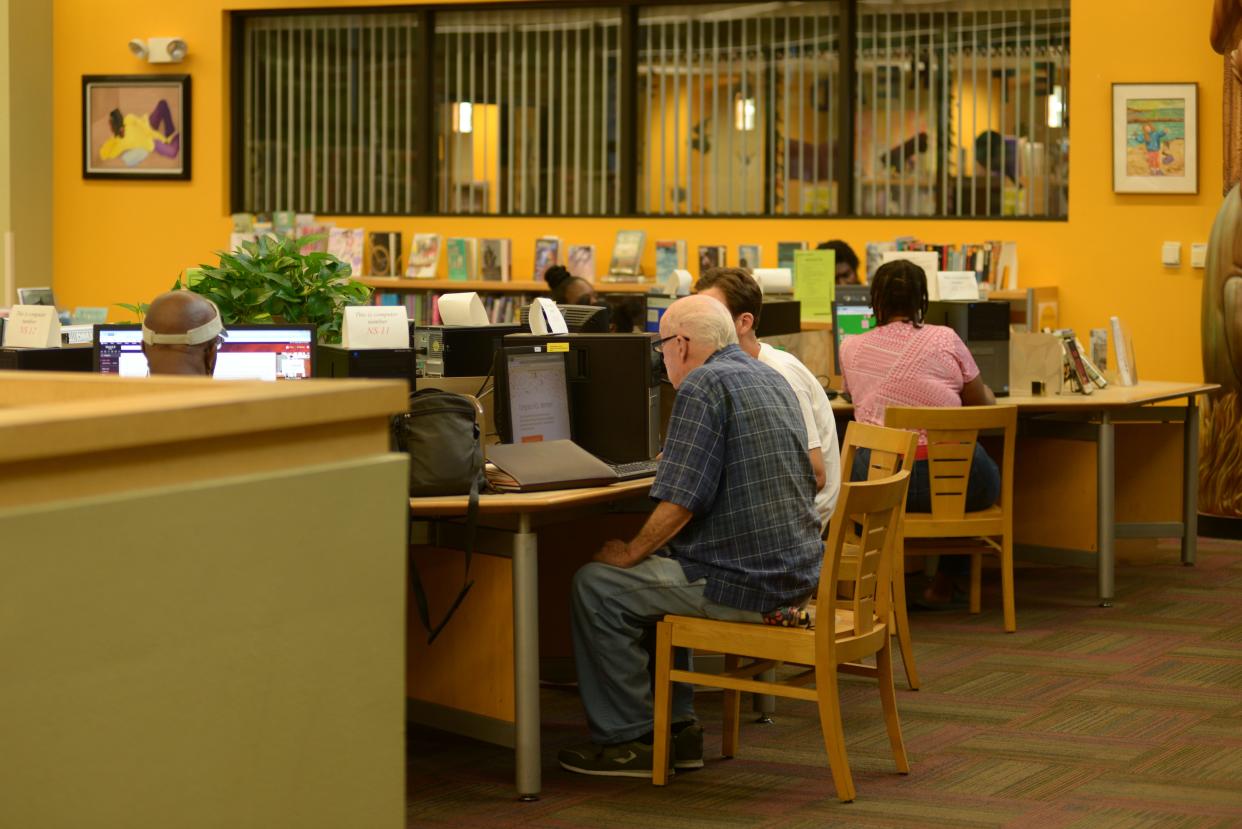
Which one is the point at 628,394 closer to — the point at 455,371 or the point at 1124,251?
the point at 455,371

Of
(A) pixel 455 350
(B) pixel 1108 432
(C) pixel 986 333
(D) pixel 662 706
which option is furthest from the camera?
(C) pixel 986 333

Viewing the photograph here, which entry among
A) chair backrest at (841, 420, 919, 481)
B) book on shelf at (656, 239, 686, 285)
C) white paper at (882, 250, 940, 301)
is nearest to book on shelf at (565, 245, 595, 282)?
book on shelf at (656, 239, 686, 285)

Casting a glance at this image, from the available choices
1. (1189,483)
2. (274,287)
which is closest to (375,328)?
(274,287)

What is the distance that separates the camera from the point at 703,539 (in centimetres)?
388

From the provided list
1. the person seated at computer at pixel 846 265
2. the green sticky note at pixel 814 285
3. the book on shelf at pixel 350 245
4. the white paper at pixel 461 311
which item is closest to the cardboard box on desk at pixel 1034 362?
the green sticky note at pixel 814 285

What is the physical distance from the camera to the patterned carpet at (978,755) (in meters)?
3.78

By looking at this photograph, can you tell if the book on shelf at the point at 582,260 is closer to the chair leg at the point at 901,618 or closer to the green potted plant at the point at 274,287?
the green potted plant at the point at 274,287

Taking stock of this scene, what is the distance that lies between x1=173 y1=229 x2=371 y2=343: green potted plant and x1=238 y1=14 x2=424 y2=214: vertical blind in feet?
16.2

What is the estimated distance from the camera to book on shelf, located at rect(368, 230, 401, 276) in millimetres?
9797

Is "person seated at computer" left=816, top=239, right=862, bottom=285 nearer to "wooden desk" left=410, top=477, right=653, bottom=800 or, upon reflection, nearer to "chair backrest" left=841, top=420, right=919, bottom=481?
"chair backrest" left=841, top=420, right=919, bottom=481

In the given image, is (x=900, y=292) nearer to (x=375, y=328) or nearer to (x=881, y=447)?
(x=881, y=447)

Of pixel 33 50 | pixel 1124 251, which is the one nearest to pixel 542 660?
pixel 1124 251

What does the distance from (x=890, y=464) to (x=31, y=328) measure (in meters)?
2.75

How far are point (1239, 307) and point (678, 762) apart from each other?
437 cm
